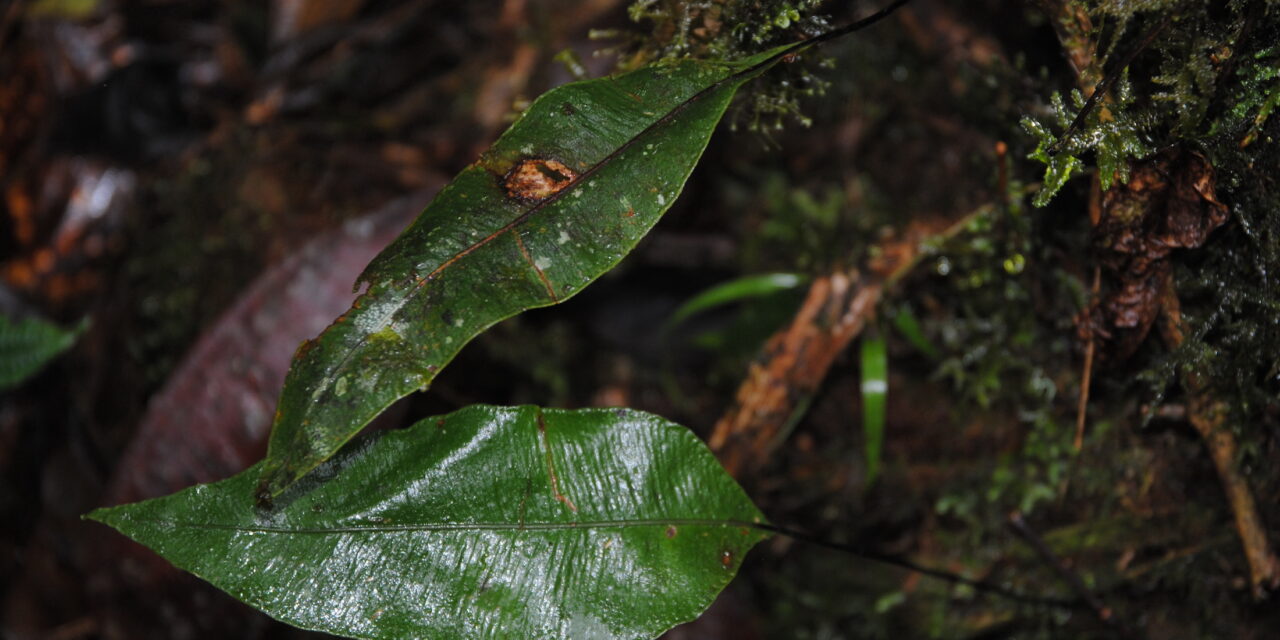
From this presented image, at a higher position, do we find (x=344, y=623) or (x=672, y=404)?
(x=344, y=623)

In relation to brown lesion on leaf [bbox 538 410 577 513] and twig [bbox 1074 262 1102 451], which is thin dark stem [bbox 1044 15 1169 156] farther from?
brown lesion on leaf [bbox 538 410 577 513]

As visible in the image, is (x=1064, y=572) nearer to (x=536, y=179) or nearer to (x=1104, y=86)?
(x=1104, y=86)

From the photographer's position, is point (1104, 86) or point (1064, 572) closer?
point (1104, 86)

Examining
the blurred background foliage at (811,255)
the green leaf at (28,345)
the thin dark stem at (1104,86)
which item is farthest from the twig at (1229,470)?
the green leaf at (28,345)

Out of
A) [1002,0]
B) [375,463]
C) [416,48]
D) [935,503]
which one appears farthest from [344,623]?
[416,48]

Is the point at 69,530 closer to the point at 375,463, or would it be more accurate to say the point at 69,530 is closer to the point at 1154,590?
the point at 375,463

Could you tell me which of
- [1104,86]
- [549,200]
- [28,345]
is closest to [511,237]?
[549,200]

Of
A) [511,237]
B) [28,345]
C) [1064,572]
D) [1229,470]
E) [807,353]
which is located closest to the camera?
[511,237]
